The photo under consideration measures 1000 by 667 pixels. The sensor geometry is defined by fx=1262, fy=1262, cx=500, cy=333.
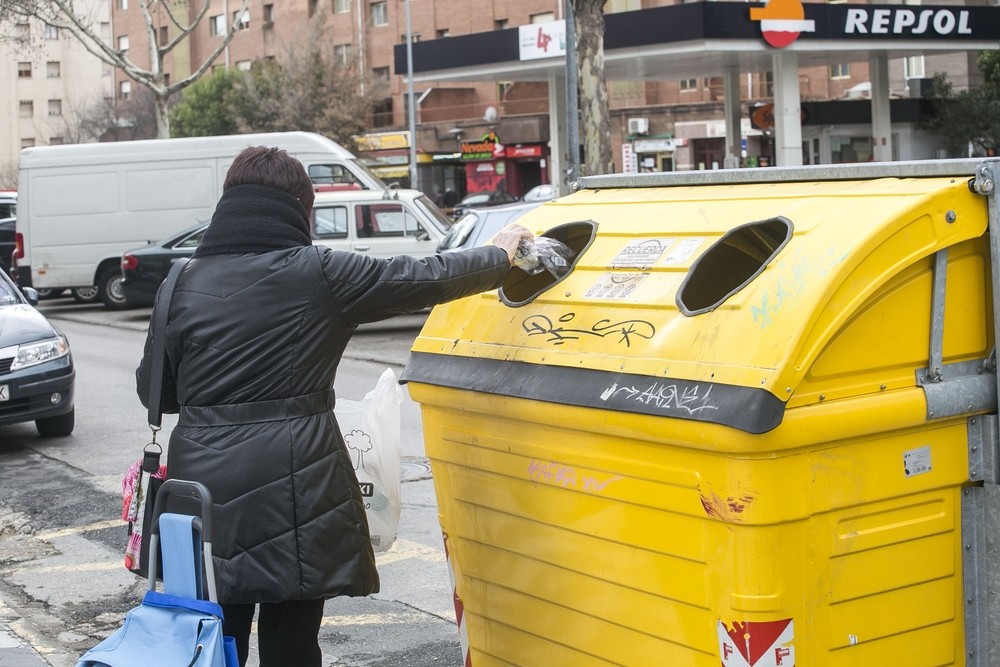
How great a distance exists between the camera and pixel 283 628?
319 centimetres

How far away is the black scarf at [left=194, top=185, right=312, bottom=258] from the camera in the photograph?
3.12 meters

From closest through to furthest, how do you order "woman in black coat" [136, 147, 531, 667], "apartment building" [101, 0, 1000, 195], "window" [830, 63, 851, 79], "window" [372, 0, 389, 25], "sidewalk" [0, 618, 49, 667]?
"woman in black coat" [136, 147, 531, 667] < "sidewalk" [0, 618, 49, 667] < "apartment building" [101, 0, 1000, 195] < "window" [830, 63, 851, 79] < "window" [372, 0, 389, 25]

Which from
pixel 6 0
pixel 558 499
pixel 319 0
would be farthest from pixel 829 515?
pixel 319 0

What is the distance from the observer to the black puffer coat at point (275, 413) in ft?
9.98

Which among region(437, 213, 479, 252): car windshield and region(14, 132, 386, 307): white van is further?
region(14, 132, 386, 307): white van

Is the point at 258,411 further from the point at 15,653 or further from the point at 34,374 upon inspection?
the point at 34,374

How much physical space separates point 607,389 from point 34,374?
22.9ft

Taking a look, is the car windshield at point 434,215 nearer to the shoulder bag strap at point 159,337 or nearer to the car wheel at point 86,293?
the car wheel at point 86,293

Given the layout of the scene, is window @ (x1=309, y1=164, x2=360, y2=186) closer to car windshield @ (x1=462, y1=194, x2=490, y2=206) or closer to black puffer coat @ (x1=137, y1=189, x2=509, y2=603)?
car windshield @ (x1=462, y1=194, x2=490, y2=206)

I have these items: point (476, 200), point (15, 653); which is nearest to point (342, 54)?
point (476, 200)

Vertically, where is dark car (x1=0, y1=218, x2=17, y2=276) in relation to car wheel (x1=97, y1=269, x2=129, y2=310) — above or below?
above

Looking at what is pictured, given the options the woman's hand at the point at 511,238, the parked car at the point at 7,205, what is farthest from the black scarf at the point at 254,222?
the parked car at the point at 7,205

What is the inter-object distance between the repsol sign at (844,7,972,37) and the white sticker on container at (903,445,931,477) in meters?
23.2

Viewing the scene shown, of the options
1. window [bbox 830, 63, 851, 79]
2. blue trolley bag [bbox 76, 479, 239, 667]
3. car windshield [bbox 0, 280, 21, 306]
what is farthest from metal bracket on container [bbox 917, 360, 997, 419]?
window [bbox 830, 63, 851, 79]
